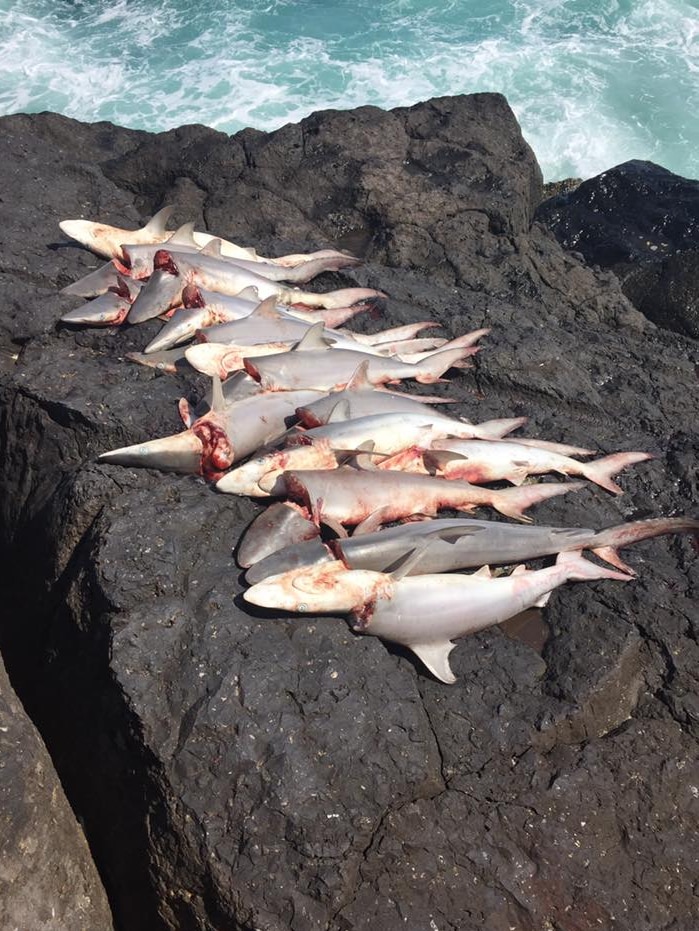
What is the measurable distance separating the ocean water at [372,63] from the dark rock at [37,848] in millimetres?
18725

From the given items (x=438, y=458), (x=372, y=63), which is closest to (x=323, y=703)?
(x=438, y=458)

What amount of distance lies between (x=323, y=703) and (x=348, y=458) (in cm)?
175

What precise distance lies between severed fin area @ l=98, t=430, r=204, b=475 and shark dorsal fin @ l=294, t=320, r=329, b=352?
4.94 feet

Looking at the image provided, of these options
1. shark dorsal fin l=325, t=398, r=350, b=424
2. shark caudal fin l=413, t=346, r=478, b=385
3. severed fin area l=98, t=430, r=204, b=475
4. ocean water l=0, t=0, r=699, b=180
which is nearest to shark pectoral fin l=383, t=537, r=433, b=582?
shark dorsal fin l=325, t=398, r=350, b=424

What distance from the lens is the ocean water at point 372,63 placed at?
70.2 ft

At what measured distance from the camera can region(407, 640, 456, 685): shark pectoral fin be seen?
15.1ft

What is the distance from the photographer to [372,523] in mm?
5211

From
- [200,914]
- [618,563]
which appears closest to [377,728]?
[200,914]

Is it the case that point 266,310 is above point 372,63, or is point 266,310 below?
above

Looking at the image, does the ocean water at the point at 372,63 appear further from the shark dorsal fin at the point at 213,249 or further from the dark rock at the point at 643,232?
the shark dorsal fin at the point at 213,249

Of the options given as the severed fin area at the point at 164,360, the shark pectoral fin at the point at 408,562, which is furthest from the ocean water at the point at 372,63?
the shark pectoral fin at the point at 408,562

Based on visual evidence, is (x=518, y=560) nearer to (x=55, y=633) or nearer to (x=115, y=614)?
(x=115, y=614)

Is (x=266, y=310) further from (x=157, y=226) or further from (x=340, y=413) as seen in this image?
(x=157, y=226)

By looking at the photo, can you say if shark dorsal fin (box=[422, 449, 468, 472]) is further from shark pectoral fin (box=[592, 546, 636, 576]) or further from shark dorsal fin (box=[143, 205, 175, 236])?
shark dorsal fin (box=[143, 205, 175, 236])
